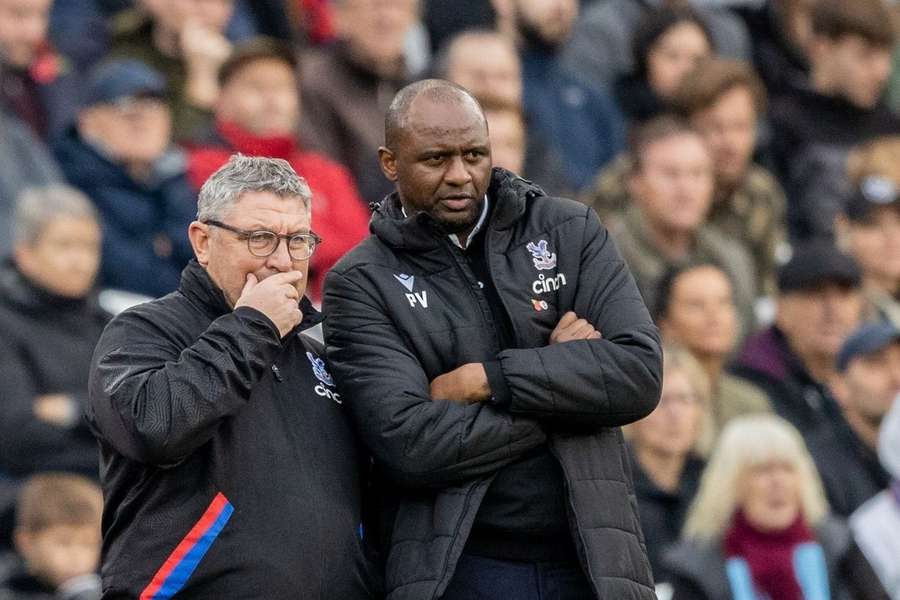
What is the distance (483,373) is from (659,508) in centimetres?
352

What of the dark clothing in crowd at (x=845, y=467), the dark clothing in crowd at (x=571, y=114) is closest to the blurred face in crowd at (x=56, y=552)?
the dark clothing in crowd at (x=845, y=467)

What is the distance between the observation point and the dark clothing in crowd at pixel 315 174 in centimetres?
927

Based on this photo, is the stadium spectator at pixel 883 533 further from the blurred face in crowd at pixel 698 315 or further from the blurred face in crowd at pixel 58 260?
the blurred face in crowd at pixel 58 260

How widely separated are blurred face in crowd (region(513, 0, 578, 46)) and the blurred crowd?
0.04 feet

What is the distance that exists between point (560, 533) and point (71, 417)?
138 inches

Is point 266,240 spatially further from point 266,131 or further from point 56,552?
point 266,131

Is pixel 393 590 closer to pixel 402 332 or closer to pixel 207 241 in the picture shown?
pixel 402 332

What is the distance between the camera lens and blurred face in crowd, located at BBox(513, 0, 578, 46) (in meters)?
12.0

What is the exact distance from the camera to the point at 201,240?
5.44 meters

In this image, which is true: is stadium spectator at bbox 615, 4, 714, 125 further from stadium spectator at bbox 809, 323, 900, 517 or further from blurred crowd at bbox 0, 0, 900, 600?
stadium spectator at bbox 809, 323, 900, 517

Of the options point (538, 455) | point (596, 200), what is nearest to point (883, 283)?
point (596, 200)

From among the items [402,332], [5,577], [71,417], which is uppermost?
[402,332]

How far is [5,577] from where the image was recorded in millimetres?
8008

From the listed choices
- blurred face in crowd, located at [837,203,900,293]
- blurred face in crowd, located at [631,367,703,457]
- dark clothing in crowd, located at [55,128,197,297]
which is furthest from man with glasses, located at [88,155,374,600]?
blurred face in crowd, located at [837,203,900,293]
